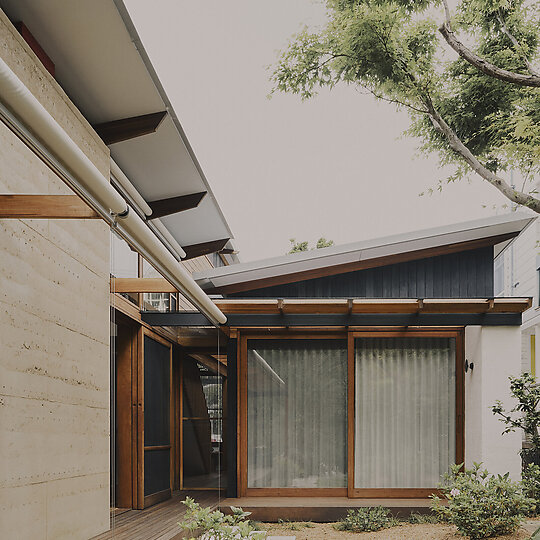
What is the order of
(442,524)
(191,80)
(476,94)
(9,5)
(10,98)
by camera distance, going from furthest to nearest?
1. (191,80)
2. (476,94)
3. (442,524)
4. (9,5)
5. (10,98)

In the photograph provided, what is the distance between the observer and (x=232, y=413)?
30.5 feet

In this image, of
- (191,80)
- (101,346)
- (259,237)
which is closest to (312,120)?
(191,80)

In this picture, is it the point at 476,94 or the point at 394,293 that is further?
the point at 476,94

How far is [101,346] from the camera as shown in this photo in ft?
14.5

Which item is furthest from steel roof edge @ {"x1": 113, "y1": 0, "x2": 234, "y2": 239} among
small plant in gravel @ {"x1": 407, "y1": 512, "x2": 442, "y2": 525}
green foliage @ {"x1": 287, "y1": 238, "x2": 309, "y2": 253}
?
green foliage @ {"x1": 287, "y1": 238, "x2": 309, "y2": 253}

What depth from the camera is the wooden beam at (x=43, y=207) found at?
300 centimetres

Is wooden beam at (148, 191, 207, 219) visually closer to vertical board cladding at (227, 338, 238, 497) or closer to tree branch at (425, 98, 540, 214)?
vertical board cladding at (227, 338, 238, 497)

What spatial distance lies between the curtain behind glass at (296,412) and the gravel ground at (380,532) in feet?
3.79

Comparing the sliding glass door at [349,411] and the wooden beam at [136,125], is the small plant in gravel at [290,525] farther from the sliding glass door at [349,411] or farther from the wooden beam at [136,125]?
the wooden beam at [136,125]

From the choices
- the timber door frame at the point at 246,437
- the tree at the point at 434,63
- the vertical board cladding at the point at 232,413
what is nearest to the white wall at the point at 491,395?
the timber door frame at the point at 246,437

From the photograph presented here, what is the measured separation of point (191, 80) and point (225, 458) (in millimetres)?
13146

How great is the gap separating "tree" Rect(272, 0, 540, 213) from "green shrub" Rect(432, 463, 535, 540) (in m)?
3.73

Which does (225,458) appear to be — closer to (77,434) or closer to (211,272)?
(211,272)

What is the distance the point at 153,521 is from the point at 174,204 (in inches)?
136
